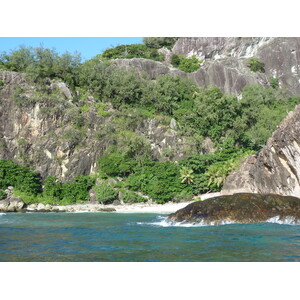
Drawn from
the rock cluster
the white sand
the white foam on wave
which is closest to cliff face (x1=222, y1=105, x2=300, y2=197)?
the white foam on wave

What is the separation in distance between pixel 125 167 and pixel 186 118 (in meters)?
14.4

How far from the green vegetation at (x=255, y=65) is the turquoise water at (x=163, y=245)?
5416 centimetres

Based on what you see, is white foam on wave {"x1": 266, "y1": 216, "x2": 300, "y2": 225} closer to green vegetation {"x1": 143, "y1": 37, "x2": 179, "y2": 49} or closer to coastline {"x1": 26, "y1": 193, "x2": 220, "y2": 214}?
coastline {"x1": 26, "y1": 193, "x2": 220, "y2": 214}

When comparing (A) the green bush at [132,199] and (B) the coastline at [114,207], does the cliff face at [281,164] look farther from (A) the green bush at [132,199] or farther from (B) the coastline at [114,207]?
(A) the green bush at [132,199]

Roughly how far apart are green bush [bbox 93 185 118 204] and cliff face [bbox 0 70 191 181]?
497cm

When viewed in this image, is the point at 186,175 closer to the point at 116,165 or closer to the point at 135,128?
the point at 116,165

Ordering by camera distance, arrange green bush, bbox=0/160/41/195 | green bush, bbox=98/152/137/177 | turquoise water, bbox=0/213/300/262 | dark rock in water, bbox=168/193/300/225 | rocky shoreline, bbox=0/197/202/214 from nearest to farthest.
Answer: turquoise water, bbox=0/213/300/262 < dark rock in water, bbox=168/193/300/225 < rocky shoreline, bbox=0/197/202/214 < green bush, bbox=0/160/41/195 < green bush, bbox=98/152/137/177

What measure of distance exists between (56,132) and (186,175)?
19.4m

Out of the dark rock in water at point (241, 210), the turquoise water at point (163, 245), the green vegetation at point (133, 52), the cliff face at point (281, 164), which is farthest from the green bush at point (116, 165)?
the green vegetation at point (133, 52)

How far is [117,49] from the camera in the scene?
72562mm

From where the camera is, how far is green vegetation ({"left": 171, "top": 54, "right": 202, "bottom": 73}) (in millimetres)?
66312

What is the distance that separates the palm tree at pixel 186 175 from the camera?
38688mm

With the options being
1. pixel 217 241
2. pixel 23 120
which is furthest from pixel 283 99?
pixel 217 241

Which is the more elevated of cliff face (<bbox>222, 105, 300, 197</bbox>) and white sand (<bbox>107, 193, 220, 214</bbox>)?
cliff face (<bbox>222, 105, 300, 197</bbox>)
